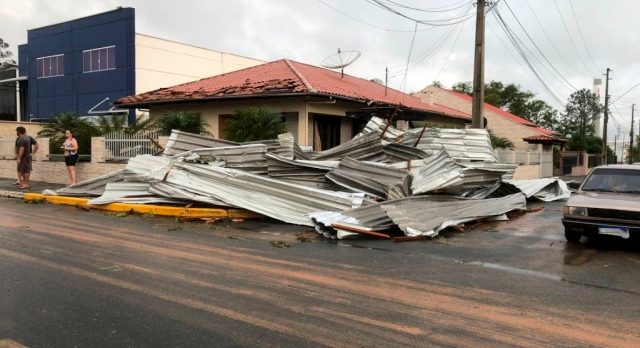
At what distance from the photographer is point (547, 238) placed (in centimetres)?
930

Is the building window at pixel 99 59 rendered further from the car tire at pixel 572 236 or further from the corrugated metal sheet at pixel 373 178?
the car tire at pixel 572 236

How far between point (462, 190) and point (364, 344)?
8686mm

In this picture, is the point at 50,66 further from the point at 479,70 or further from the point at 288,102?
the point at 479,70

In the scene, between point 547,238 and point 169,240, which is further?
point 547,238

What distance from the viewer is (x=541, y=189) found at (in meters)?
15.5

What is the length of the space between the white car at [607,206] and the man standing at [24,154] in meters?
15.4

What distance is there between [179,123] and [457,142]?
945cm

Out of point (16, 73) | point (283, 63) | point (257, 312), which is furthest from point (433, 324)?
point (16, 73)

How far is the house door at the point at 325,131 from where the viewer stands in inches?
762

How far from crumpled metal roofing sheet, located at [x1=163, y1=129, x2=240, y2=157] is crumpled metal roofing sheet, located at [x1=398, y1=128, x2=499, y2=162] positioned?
532 centimetres

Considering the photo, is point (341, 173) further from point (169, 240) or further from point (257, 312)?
point (257, 312)

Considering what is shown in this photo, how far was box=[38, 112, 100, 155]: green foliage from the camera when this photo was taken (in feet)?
60.6

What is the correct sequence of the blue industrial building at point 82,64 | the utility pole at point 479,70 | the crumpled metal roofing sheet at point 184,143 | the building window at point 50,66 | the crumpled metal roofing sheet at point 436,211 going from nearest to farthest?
the crumpled metal roofing sheet at point 436,211 < the crumpled metal roofing sheet at point 184,143 < the utility pole at point 479,70 < the blue industrial building at point 82,64 < the building window at point 50,66

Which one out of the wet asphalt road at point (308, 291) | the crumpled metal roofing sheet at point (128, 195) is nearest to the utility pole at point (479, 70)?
the wet asphalt road at point (308, 291)
